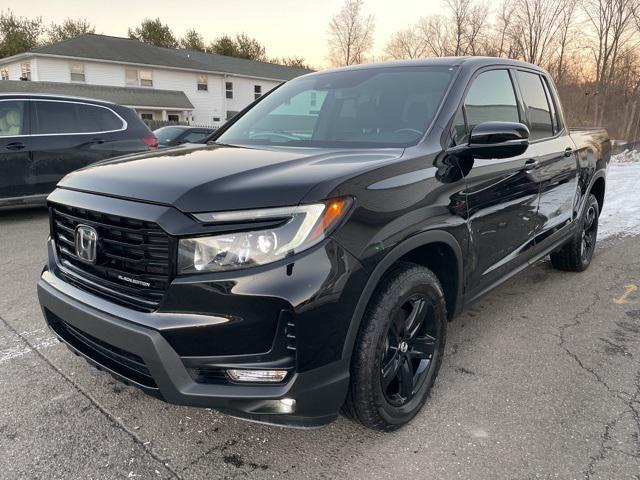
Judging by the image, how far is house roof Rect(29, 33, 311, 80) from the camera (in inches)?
1163

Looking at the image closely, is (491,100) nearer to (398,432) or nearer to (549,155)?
(549,155)

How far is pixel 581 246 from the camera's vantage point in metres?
5.02

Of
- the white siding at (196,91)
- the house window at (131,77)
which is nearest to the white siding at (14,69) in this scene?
the house window at (131,77)

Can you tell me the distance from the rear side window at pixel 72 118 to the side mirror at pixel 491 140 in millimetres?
6454

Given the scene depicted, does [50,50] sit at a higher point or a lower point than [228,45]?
lower

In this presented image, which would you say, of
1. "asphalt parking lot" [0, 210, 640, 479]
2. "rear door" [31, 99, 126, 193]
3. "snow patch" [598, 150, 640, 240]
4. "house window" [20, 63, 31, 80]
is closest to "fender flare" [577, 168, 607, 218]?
"asphalt parking lot" [0, 210, 640, 479]

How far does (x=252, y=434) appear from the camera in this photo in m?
2.48

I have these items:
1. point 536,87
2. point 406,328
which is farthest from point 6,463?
point 536,87

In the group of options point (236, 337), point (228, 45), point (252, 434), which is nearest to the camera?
point (236, 337)

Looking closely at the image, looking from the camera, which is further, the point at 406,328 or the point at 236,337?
the point at 406,328

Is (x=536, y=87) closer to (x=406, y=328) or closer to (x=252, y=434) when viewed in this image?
(x=406, y=328)

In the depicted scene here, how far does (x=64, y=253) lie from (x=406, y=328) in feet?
5.84

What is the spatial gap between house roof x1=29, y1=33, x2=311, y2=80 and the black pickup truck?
29.1 meters

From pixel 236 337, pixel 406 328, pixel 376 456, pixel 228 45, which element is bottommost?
pixel 376 456
